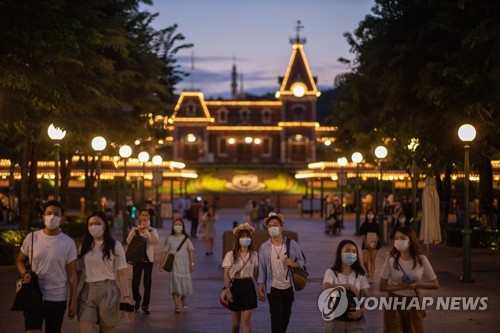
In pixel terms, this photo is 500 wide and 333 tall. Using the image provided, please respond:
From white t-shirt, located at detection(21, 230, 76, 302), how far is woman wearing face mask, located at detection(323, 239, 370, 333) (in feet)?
9.21

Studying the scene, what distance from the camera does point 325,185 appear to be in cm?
9569

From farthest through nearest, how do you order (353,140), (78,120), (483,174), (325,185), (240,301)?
(325,185) → (353,140) → (483,174) → (78,120) → (240,301)

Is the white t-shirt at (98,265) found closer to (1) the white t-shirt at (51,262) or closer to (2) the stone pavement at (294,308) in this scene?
(1) the white t-shirt at (51,262)

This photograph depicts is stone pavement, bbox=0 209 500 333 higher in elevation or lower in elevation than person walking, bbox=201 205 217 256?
lower

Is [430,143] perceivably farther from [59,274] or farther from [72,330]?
[59,274]

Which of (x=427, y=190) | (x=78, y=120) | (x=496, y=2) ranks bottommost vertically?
(x=427, y=190)

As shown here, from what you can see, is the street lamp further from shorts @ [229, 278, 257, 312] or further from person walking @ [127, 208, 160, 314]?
shorts @ [229, 278, 257, 312]

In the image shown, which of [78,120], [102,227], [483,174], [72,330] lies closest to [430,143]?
[483,174]

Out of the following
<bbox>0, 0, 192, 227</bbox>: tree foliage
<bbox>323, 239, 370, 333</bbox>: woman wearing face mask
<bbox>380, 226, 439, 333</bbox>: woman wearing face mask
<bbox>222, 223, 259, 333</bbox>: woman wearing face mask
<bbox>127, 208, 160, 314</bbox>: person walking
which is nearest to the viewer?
<bbox>323, 239, 370, 333</bbox>: woman wearing face mask

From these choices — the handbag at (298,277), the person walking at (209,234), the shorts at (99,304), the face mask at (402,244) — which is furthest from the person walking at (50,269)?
the person walking at (209,234)

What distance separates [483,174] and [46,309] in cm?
2682

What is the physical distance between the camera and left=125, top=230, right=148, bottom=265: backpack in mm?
17328

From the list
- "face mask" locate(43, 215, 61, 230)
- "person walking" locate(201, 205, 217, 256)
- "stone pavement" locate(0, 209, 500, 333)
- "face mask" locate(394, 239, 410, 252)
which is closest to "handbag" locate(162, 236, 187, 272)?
"stone pavement" locate(0, 209, 500, 333)

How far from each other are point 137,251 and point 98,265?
21.0ft
